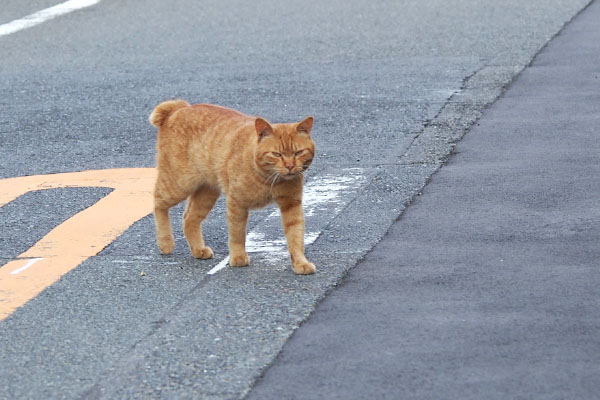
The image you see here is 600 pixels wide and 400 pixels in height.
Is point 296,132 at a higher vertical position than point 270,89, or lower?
higher

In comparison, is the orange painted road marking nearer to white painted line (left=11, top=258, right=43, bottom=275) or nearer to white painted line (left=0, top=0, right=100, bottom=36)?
white painted line (left=11, top=258, right=43, bottom=275)

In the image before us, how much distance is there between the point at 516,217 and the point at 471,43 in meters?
6.77

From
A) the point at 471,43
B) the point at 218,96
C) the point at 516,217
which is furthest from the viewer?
the point at 471,43

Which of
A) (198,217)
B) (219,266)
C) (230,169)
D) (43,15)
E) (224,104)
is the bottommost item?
(43,15)

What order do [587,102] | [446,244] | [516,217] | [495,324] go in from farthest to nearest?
1. [587,102]
2. [516,217]
3. [446,244]
4. [495,324]

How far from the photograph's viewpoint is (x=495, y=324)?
5.14 metres

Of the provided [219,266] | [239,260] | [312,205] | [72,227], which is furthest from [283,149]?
[72,227]

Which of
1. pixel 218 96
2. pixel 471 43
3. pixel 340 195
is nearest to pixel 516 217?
pixel 340 195

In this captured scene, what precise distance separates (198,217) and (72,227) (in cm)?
101

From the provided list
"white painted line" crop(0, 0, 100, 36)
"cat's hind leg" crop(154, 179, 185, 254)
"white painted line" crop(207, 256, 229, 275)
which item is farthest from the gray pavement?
"white painted line" crop(0, 0, 100, 36)

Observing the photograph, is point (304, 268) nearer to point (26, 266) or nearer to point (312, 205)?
point (312, 205)

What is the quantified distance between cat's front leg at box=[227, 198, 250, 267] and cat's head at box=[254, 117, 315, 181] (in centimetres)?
26

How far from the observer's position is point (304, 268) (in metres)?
5.95

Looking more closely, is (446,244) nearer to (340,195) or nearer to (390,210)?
(390,210)
